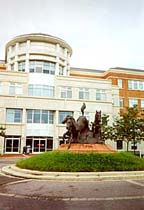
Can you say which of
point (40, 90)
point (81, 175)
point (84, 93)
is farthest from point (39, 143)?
point (81, 175)

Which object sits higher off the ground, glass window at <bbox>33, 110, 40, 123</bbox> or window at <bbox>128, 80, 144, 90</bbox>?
window at <bbox>128, 80, 144, 90</bbox>

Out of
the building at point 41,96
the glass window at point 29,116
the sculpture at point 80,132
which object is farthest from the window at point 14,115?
the sculpture at point 80,132

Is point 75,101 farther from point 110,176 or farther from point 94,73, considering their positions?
point 110,176

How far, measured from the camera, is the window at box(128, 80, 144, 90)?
5431 cm

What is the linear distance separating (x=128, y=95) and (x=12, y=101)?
922 inches

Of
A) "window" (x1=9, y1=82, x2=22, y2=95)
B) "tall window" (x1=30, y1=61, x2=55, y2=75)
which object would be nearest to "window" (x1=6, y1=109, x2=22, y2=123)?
"window" (x1=9, y1=82, x2=22, y2=95)

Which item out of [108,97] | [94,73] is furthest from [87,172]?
[94,73]

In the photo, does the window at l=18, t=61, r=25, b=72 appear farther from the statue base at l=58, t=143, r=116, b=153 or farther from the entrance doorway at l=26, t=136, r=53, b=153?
the statue base at l=58, t=143, r=116, b=153

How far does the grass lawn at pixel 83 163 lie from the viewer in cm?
1417

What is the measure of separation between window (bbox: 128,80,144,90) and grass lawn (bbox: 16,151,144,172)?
40.0 m

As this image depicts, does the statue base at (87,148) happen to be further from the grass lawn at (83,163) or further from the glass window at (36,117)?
the glass window at (36,117)

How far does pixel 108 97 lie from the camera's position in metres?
47.0

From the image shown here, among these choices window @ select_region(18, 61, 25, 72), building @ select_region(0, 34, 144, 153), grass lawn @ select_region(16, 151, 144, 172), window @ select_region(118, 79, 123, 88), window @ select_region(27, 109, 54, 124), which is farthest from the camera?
window @ select_region(118, 79, 123, 88)

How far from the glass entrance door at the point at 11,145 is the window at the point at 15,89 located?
24.2 feet
